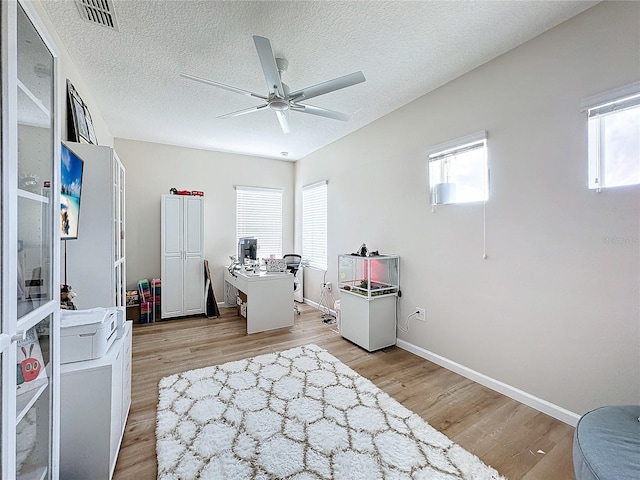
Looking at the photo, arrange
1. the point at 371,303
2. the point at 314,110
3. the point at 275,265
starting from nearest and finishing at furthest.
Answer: the point at 314,110
the point at 371,303
the point at 275,265

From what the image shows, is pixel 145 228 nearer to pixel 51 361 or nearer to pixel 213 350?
pixel 213 350

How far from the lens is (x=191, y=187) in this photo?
15.7 feet

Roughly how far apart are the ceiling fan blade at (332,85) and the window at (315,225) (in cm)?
243

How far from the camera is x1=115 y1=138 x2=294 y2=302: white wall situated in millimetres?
4387

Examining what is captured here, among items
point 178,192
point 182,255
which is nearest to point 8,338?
point 182,255

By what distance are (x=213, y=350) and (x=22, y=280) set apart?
Answer: 7.89ft

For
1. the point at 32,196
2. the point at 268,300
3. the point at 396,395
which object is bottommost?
the point at 396,395

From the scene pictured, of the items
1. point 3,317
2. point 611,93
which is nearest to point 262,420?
point 3,317

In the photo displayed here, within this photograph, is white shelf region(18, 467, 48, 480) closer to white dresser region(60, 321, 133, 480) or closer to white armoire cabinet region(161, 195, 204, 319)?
white dresser region(60, 321, 133, 480)

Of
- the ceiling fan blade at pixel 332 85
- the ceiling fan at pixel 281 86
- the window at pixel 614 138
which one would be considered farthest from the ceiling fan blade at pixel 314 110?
the window at pixel 614 138

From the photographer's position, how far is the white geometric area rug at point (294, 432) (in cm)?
154

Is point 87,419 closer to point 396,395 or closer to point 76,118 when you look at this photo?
point 396,395

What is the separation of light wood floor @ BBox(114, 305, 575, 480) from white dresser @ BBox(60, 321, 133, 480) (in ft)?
0.60

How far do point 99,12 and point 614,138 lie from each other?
348 centimetres
